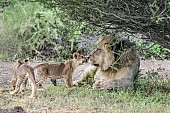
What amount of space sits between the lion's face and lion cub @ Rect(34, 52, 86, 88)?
0.40 meters

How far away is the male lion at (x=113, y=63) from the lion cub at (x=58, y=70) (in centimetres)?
46

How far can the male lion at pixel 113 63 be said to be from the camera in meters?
7.05

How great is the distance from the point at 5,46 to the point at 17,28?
71 centimetres

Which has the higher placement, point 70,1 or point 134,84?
point 70,1

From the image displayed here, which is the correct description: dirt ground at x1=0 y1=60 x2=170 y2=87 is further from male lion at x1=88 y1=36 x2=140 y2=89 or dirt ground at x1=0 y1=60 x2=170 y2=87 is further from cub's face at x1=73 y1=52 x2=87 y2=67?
cub's face at x1=73 y1=52 x2=87 y2=67

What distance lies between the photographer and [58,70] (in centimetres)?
749

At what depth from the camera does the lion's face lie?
704 cm

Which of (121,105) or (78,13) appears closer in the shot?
(121,105)

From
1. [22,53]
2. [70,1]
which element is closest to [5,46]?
[22,53]

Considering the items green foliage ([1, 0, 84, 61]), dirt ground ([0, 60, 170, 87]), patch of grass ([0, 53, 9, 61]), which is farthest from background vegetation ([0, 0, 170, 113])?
patch of grass ([0, 53, 9, 61])

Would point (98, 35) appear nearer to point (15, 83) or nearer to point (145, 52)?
point (145, 52)

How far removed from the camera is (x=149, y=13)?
611cm

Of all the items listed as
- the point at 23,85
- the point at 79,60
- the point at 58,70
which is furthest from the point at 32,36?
the point at 23,85

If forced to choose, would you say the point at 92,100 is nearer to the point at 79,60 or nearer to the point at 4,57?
the point at 79,60
